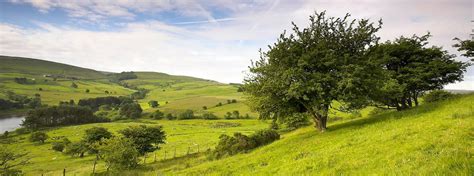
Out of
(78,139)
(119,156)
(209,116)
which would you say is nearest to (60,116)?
(78,139)

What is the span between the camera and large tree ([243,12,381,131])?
1121 inches

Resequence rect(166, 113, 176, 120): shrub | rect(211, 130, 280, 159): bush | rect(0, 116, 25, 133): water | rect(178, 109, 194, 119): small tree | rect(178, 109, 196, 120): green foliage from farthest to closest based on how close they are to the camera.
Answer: rect(166, 113, 176, 120): shrub < rect(178, 109, 194, 119): small tree < rect(178, 109, 196, 120): green foliage < rect(0, 116, 25, 133): water < rect(211, 130, 280, 159): bush

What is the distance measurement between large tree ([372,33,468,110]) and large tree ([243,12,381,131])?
12.9ft

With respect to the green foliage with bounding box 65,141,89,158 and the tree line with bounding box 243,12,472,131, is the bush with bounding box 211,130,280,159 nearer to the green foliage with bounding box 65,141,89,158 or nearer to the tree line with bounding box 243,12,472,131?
the tree line with bounding box 243,12,472,131

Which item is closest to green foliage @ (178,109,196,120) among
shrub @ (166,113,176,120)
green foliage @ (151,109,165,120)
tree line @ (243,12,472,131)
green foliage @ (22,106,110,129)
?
shrub @ (166,113,176,120)

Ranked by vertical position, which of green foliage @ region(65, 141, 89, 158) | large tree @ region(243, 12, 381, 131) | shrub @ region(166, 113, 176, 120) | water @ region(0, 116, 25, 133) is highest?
large tree @ region(243, 12, 381, 131)

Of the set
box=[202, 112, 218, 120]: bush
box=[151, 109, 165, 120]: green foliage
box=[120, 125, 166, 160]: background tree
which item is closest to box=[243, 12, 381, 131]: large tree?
box=[120, 125, 166, 160]: background tree

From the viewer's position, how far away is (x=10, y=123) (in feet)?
559

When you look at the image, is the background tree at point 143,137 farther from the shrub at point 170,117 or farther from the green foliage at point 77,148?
the shrub at point 170,117

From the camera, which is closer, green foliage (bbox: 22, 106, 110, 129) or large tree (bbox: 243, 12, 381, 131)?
large tree (bbox: 243, 12, 381, 131)

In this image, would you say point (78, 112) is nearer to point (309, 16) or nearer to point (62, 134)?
point (62, 134)

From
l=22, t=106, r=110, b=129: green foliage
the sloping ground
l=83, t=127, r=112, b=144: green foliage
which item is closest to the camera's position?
the sloping ground

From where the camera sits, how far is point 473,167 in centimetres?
722

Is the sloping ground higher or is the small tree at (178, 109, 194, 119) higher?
the sloping ground
